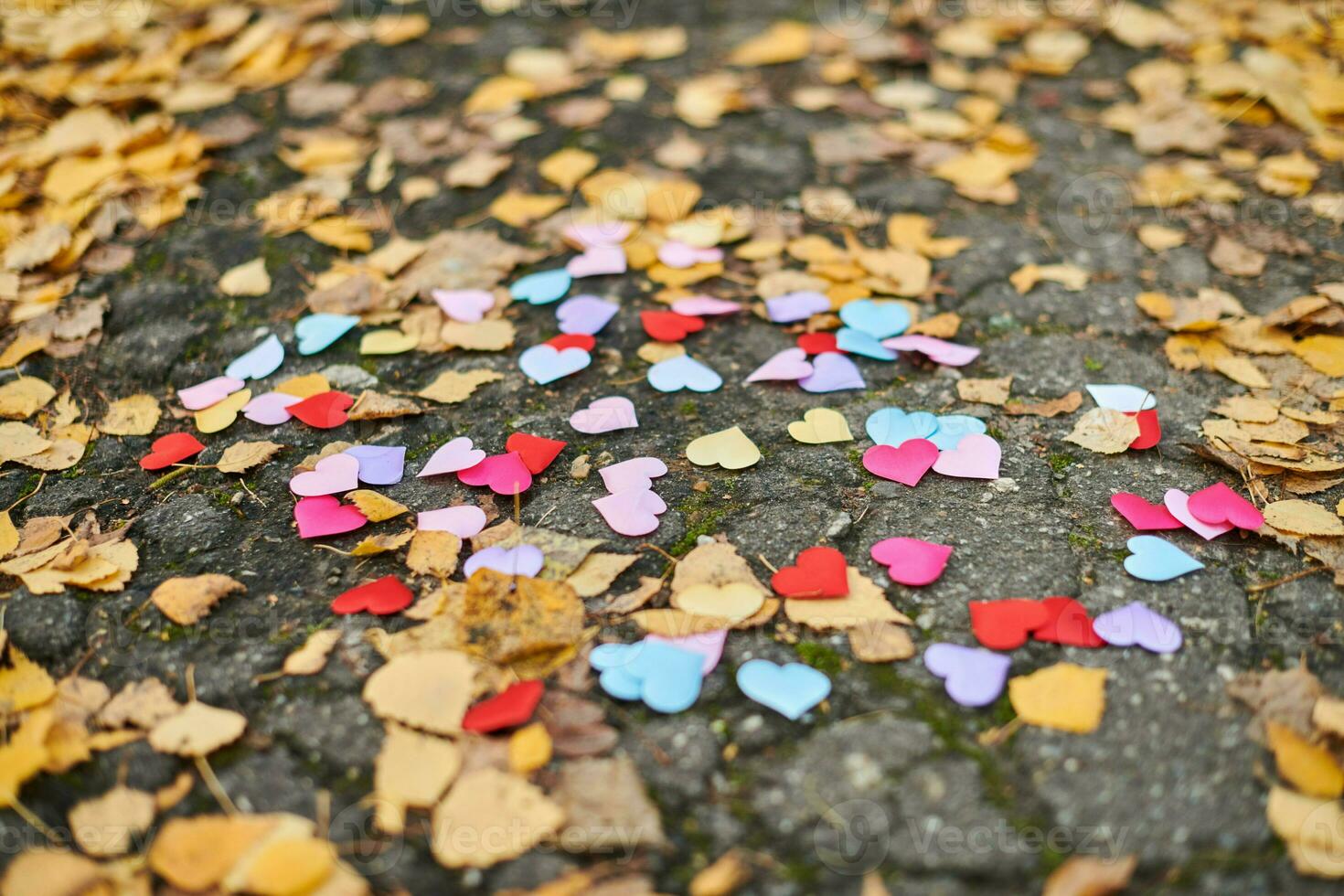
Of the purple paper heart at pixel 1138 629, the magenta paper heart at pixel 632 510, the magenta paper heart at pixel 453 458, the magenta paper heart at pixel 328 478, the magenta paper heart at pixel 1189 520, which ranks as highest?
the magenta paper heart at pixel 328 478

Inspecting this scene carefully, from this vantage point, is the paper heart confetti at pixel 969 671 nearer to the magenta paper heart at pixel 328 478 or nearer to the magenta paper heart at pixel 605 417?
the magenta paper heart at pixel 605 417

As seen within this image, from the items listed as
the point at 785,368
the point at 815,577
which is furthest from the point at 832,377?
the point at 815,577

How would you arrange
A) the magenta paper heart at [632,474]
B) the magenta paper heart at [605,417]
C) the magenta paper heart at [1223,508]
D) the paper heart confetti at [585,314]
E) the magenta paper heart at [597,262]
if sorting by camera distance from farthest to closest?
the magenta paper heart at [597,262], the paper heart confetti at [585,314], the magenta paper heart at [605,417], the magenta paper heart at [632,474], the magenta paper heart at [1223,508]

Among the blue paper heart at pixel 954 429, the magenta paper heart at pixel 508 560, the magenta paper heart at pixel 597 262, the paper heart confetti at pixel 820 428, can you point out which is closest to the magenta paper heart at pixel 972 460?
the blue paper heart at pixel 954 429

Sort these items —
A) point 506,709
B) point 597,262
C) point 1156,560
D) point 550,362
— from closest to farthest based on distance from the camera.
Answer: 1. point 506,709
2. point 1156,560
3. point 550,362
4. point 597,262

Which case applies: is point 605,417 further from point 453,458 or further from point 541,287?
point 541,287

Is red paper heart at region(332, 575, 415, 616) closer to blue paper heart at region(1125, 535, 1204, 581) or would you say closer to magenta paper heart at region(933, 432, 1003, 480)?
magenta paper heart at region(933, 432, 1003, 480)

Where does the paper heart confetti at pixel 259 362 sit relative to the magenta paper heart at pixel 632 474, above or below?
above
